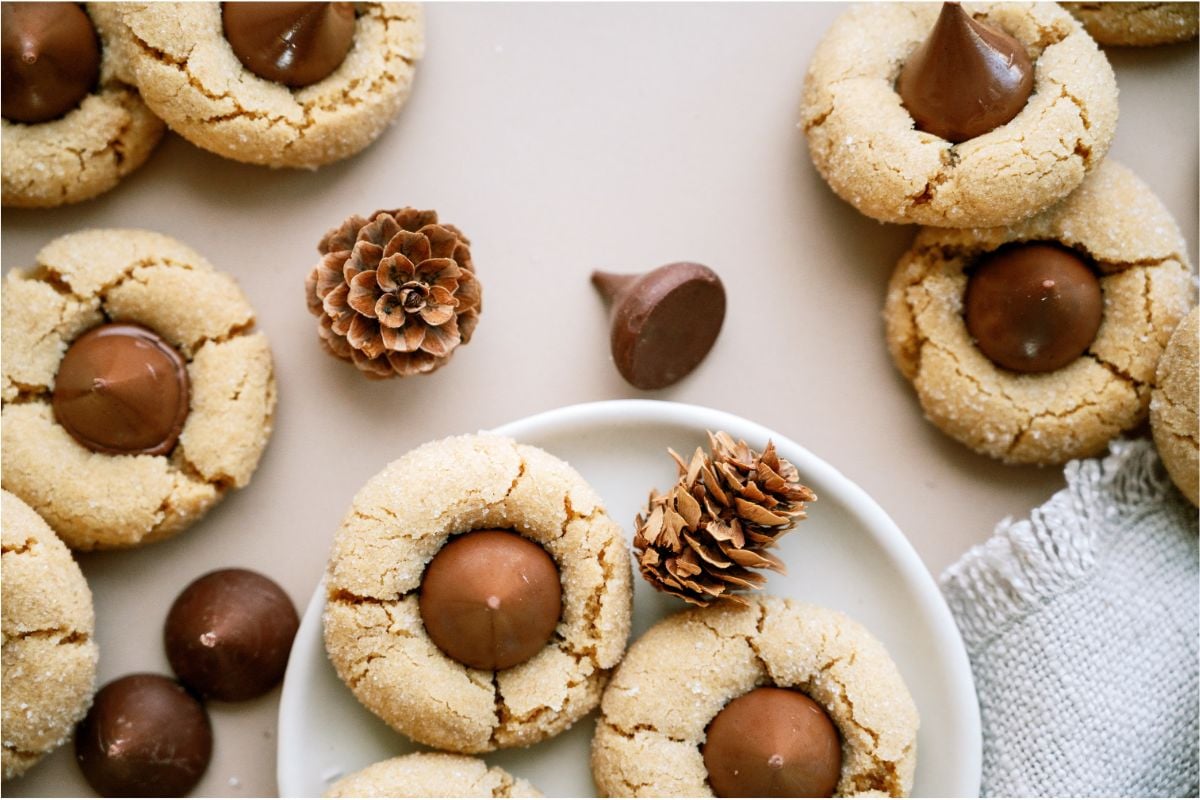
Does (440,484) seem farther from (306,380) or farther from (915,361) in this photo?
(915,361)

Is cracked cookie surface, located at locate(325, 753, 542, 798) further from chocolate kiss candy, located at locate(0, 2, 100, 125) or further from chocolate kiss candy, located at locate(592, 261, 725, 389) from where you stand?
chocolate kiss candy, located at locate(0, 2, 100, 125)

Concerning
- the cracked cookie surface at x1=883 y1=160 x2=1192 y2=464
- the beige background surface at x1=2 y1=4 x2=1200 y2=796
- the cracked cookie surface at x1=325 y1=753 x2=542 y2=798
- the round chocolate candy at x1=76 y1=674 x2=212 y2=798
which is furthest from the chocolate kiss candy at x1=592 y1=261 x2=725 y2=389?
the round chocolate candy at x1=76 y1=674 x2=212 y2=798

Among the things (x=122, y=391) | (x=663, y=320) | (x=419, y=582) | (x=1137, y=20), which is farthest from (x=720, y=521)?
(x=1137, y=20)

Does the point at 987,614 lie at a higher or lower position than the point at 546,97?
lower

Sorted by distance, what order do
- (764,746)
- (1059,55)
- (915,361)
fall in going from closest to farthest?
(764,746) < (1059,55) < (915,361)

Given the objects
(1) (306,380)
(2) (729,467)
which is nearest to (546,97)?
(1) (306,380)

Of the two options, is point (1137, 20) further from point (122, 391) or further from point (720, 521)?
point (122, 391)
